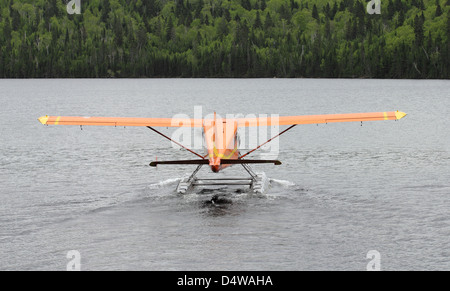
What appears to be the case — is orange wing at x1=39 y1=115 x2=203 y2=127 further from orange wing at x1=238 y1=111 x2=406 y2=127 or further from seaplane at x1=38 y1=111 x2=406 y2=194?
orange wing at x1=238 y1=111 x2=406 y2=127

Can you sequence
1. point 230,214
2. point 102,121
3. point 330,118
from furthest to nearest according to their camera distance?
point 102,121 < point 330,118 < point 230,214

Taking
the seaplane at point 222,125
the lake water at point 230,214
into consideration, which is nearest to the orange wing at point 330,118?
the seaplane at point 222,125

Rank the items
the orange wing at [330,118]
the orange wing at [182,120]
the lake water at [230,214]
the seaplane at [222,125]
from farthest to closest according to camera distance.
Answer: the orange wing at [182,120]
the orange wing at [330,118]
the seaplane at [222,125]
the lake water at [230,214]

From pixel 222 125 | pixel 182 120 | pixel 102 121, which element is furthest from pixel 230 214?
pixel 102 121

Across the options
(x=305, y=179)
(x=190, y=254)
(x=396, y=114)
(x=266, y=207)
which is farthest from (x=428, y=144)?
(x=190, y=254)

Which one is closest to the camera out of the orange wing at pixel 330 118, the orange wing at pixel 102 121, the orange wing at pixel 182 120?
the orange wing at pixel 330 118

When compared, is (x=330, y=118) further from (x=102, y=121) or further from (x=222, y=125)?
(x=102, y=121)

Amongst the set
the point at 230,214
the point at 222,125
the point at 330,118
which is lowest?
the point at 230,214

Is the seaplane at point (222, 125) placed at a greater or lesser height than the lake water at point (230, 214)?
greater

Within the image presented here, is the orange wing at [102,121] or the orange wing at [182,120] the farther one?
the orange wing at [102,121]

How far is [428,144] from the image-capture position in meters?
46.0

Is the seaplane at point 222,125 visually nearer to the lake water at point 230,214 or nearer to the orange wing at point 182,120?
the orange wing at point 182,120

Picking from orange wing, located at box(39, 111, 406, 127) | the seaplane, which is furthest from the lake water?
orange wing, located at box(39, 111, 406, 127)

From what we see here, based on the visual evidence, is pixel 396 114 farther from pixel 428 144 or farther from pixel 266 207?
pixel 428 144
